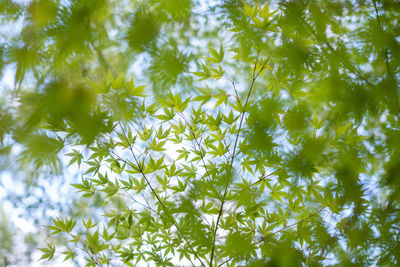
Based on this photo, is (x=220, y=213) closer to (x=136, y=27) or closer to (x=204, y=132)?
(x=204, y=132)

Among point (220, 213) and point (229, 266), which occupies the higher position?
point (220, 213)

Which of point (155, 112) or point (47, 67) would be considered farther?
point (155, 112)

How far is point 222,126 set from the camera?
3.34ft

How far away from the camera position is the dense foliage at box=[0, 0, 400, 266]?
78cm

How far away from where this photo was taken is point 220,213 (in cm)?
91

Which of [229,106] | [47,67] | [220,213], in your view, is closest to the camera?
[47,67]

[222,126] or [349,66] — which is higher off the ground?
[349,66]

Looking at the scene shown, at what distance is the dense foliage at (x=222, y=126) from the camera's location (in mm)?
779

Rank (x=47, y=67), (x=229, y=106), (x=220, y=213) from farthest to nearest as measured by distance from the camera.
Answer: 1. (x=229, y=106)
2. (x=220, y=213)
3. (x=47, y=67)

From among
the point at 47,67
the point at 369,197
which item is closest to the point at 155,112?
the point at 47,67

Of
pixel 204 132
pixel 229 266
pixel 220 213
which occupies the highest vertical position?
pixel 204 132

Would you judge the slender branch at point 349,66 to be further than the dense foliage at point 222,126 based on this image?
Yes

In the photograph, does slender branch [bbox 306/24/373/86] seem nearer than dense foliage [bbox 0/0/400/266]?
No

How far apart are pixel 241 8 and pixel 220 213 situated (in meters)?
0.74
